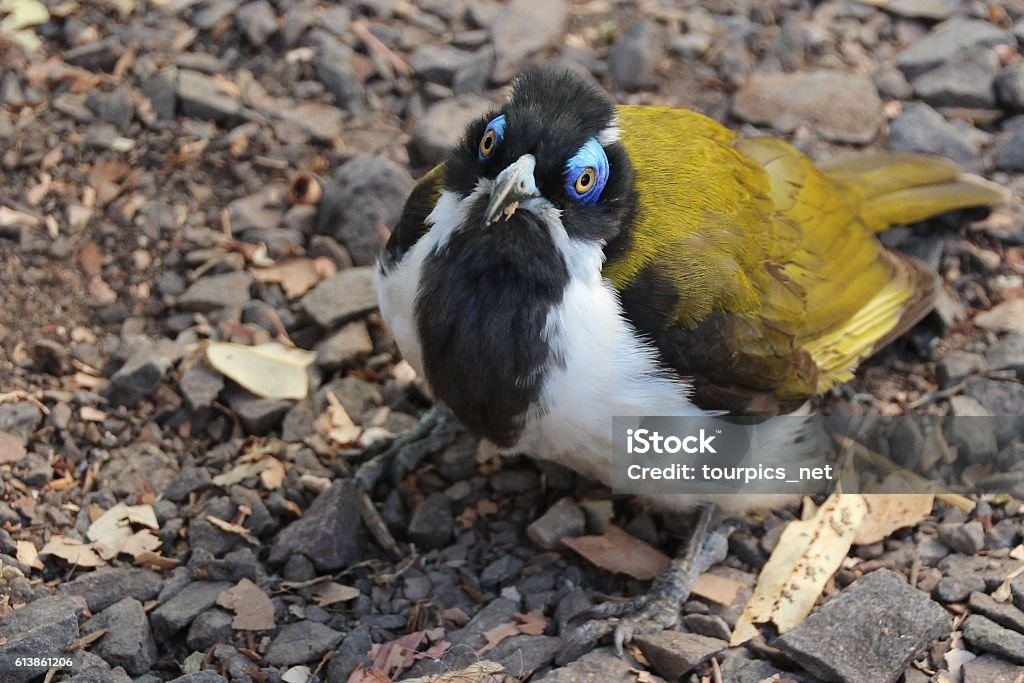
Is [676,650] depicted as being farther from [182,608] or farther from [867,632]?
[182,608]

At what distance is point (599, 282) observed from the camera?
4684mm

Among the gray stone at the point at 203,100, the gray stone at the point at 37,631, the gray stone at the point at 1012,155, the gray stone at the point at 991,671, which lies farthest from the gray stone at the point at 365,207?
the gray stone at the point at 991,671

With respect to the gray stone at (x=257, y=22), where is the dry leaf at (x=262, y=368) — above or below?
below

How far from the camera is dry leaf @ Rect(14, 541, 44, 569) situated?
489 cm

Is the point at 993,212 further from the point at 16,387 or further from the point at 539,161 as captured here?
the point at 16,387

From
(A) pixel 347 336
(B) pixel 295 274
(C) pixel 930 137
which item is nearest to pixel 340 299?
(A) pixel 347 336

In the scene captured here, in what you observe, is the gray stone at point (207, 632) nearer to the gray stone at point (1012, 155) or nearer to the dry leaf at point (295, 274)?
the dry leaf at point (295, 274)

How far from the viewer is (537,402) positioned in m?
4.70

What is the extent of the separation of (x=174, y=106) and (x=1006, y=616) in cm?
504

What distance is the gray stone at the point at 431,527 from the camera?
Answer: 538 cm

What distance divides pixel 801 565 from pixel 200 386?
2.83 m

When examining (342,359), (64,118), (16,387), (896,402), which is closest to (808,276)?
(896,402)

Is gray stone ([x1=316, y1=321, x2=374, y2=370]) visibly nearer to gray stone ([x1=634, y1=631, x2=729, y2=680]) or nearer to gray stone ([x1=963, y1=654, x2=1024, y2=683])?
gray stone ([x1=634, y1=631, x2=729, y2=680])

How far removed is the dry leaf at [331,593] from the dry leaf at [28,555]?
1113mm
